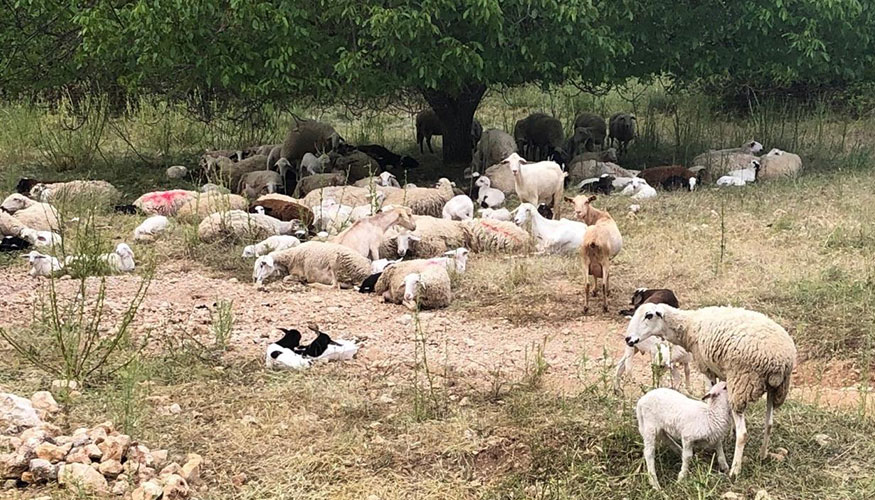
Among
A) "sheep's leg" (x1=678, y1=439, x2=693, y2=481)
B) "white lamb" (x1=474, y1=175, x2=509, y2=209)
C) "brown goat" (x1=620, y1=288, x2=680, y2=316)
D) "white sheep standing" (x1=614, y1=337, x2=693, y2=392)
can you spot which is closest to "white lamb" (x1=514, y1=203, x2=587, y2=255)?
"brown goat" (x1=620, y1=288, x2=680, y2=316)

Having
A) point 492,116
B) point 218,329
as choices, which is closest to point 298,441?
point 218,329

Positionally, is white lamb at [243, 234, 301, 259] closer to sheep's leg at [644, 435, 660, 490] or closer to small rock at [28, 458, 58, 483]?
small rock at [28, 458, 58, 483]

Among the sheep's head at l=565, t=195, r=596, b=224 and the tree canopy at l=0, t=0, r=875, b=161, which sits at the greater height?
the tree canopy at l=0, t=0, r=875, b=161

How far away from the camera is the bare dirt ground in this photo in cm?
585

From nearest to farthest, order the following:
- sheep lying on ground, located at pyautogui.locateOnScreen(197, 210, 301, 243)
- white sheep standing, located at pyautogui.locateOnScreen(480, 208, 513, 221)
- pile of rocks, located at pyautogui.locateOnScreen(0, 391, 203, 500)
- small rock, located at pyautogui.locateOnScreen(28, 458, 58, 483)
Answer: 1. pile of rocks, located at pyautogui.locateOnScreen(0, 391, 203, 500)
2. small rock, located at pyautogui.locateOnScreen(28, 458, 58, 483)
3. sheep lying on ground, located at pyautogui.locateOnScreen(197, 210, 301, 243)
4. white sheep standing, located at pyautogui.locateOnScreen(480, 208, 513, 221)

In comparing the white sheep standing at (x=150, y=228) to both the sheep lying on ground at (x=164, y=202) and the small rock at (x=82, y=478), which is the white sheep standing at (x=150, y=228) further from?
the small rock at (x=82, y=478)

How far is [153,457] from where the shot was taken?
14.6 ft

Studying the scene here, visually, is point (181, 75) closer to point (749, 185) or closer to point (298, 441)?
point (749, 185)

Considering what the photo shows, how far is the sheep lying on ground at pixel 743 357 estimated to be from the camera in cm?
439

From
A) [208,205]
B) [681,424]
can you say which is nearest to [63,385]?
[681,424]

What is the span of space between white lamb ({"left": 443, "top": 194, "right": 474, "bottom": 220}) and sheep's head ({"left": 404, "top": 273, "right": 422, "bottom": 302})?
294 cm

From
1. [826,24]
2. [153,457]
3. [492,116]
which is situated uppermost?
[826,24]

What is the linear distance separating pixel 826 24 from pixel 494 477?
962 centimetres

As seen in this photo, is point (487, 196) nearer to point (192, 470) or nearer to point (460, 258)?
point (460, 258)
